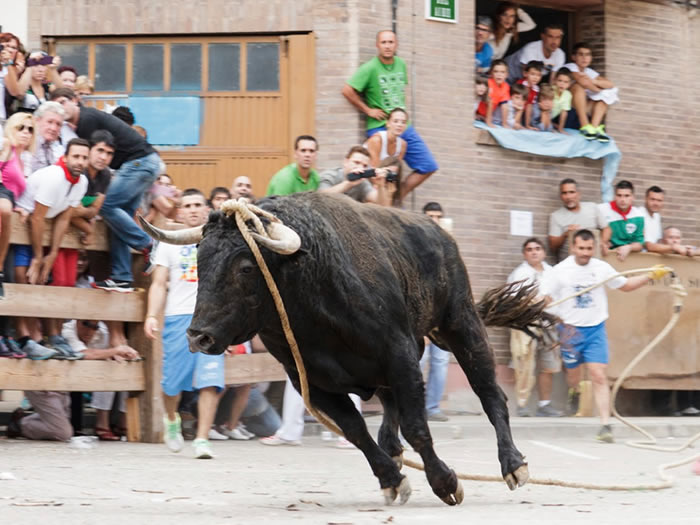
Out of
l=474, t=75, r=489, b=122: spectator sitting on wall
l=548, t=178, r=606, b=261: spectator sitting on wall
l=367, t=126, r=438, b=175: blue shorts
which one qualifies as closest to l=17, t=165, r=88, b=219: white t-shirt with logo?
l=367, t=126, r=438, b=175: blue shorts

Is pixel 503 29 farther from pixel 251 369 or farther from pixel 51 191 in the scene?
pixel 51 191

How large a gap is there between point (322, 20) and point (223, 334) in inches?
333

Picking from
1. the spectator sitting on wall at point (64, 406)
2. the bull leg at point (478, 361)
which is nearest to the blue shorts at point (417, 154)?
the spectator sitting on wall at point (64, 406)

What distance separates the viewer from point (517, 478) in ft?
24.6

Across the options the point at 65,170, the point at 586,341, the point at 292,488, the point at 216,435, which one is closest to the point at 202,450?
the point at 216,435

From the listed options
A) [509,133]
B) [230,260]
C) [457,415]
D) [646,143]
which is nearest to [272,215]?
[230,260]

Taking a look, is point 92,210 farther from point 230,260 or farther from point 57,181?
point 230,260

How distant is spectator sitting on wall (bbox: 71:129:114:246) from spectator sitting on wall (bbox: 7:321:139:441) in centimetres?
91

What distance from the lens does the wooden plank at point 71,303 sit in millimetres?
9914

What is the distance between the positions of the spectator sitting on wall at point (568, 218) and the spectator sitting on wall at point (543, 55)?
1.60m

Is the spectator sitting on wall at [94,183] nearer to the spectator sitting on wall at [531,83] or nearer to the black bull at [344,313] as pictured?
the black bull at [344,313]

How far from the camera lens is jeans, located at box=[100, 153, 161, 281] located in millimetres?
10711

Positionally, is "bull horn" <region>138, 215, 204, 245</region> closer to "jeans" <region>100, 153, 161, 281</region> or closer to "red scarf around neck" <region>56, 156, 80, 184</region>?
"red scarf around neck" <region>56, 156, 80, 184</region>

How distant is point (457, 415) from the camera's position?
14.0 m
